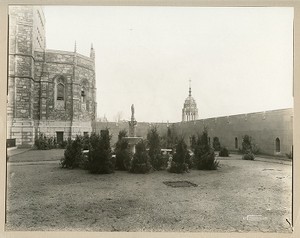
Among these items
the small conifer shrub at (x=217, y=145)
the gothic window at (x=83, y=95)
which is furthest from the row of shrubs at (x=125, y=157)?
the gothic window at (x=83, y=95)

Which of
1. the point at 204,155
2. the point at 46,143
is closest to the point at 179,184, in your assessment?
the point at 204,155

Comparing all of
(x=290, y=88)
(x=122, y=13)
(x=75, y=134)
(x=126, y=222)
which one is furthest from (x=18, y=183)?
(x=290, y=88)

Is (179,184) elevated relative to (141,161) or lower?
lower

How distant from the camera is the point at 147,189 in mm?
4863

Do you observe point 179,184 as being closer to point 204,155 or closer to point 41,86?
point 204,155

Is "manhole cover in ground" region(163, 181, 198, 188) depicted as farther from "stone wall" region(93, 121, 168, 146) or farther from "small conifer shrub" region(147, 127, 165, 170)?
"stone wall" region(93, 121, 168, 146)

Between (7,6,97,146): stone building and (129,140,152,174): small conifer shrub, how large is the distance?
1.22 meters

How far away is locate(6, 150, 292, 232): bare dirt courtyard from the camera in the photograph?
417cm

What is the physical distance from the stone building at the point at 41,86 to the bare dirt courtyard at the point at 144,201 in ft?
2.02

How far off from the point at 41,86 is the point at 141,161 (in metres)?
2.72

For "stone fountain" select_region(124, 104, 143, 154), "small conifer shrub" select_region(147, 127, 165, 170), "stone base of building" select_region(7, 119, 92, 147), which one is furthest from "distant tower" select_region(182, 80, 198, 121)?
"stone base of building" select_region(7, 119, 92, 147)

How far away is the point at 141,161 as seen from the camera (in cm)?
591

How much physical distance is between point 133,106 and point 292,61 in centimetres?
292

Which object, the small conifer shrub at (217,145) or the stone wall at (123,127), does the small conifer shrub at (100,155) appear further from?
the small conifer shrub at (217,145)
